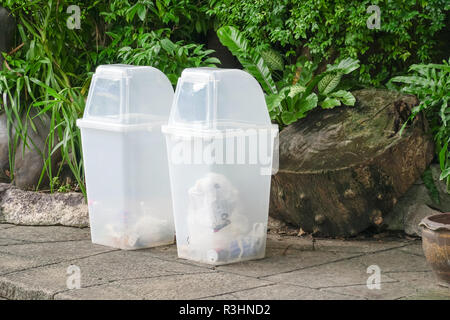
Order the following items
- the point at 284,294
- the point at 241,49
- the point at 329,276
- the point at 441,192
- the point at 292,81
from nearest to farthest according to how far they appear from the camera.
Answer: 1. the point at 284,294
2. the point at 329,276
3. the point at 441,192
4. the point at 241,49
5. the point at 292,81

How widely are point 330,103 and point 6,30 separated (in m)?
3.38

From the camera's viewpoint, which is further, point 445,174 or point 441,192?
point 441,192

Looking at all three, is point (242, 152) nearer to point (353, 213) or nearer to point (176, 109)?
point (176, 109)

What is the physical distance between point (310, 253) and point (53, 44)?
11.2ft

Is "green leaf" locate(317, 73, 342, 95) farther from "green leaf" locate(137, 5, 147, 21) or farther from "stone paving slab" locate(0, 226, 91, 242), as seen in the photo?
"stone paving slab" locate(0, 226, 91, 242)

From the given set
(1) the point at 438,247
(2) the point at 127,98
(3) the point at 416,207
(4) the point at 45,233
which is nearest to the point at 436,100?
(3) the point at 416,207

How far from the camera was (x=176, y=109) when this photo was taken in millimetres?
4867

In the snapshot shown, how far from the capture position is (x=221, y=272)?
182 inches

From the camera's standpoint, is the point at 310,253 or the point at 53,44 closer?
the point at 310,253

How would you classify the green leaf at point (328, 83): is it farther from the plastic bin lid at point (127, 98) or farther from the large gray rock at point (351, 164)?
the plastic bin lid at point (127, 98)

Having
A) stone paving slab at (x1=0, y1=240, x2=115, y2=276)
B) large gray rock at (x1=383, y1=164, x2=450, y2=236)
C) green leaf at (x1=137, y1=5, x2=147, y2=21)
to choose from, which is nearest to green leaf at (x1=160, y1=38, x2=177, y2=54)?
green leaf at (x1=137, y1=5, x2=147, y2=21)

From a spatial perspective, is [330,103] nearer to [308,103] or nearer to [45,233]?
[308,103]

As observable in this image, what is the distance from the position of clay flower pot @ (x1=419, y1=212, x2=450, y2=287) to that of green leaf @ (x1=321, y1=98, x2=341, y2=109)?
149 cm

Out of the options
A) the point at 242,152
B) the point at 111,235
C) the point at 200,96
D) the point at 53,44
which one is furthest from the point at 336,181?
the point at 53,44
